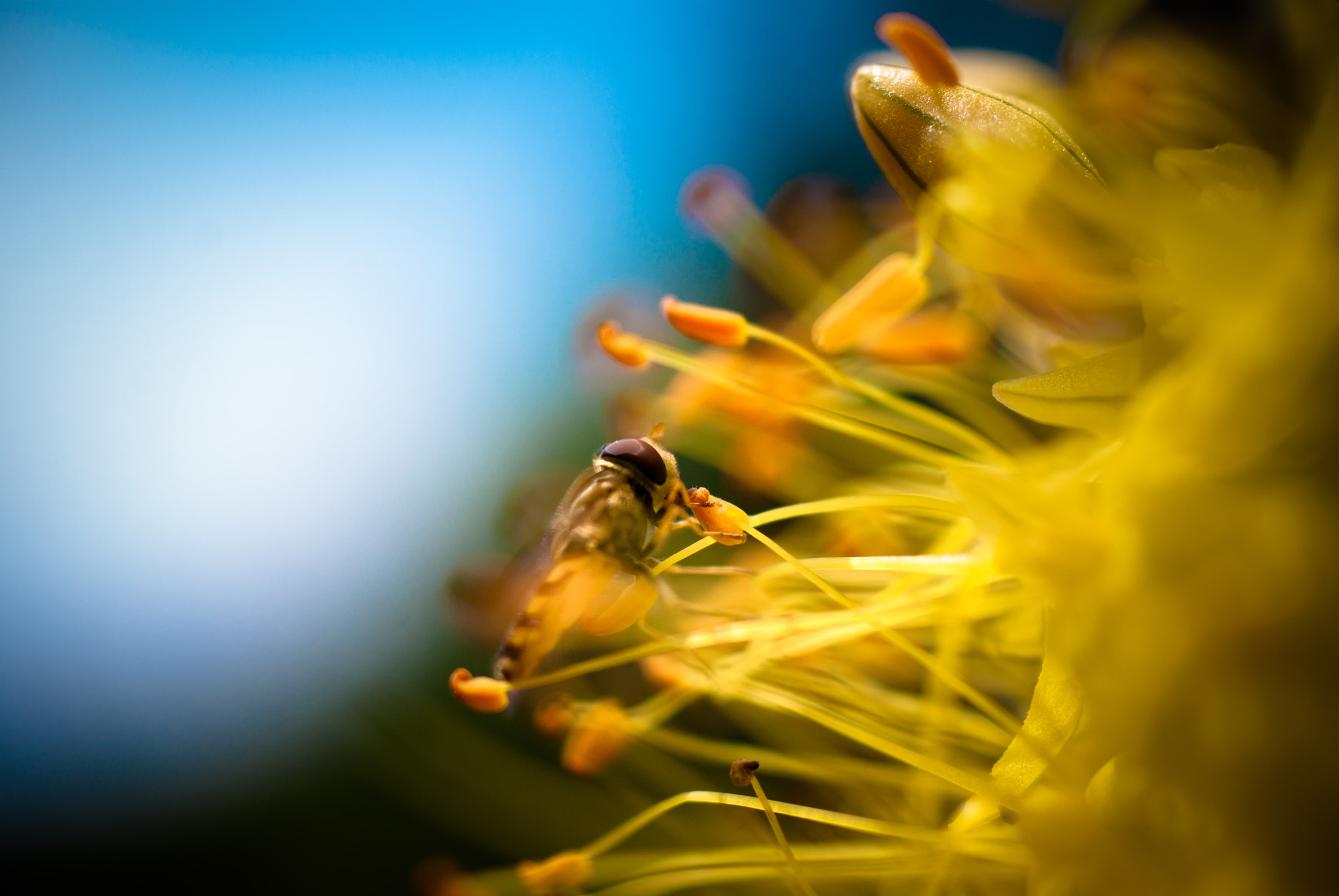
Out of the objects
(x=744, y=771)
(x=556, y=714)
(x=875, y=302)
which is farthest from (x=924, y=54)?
(x=556, y=714)

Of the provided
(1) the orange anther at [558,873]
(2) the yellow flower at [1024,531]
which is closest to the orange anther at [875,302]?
(2) the yellow flower at [1024,531]

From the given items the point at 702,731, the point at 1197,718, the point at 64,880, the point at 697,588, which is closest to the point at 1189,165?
the point at 1197,718

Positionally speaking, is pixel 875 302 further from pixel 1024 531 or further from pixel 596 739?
pixel 596 739

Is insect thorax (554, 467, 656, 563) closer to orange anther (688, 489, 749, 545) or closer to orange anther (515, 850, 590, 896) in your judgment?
orange anther (688, 489, 749, 545)

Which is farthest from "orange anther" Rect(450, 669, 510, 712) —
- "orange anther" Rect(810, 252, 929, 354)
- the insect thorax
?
"orange anther" Rect(810, 252, 929, 354)

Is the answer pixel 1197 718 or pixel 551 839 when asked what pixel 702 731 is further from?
pixel 1197 718

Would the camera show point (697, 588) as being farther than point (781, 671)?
Yes
